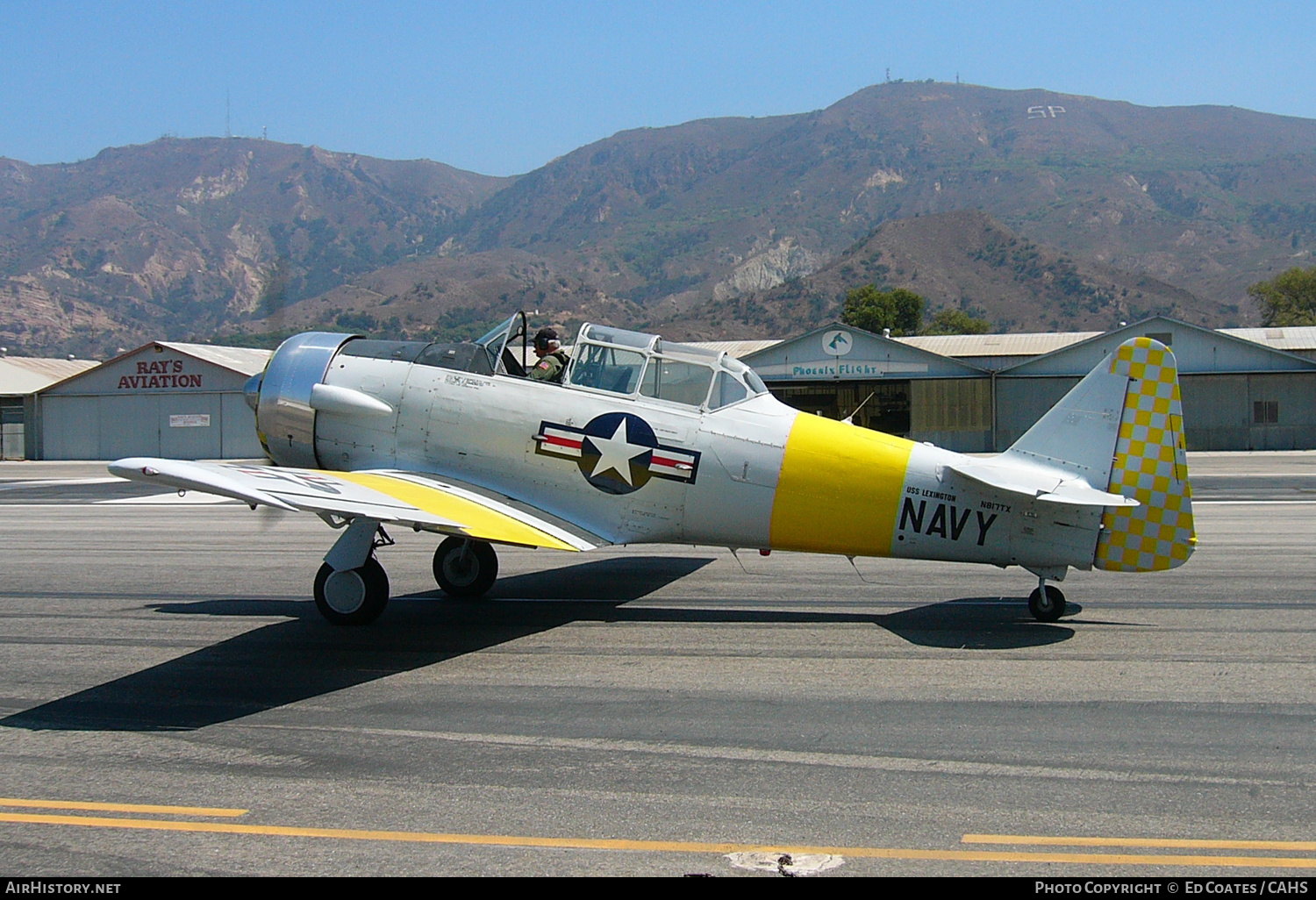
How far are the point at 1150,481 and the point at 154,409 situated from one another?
49.6 metres

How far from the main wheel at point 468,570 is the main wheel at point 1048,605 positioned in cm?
567

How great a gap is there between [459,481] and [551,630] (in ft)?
5.93

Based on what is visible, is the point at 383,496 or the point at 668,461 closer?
the point at 383,496

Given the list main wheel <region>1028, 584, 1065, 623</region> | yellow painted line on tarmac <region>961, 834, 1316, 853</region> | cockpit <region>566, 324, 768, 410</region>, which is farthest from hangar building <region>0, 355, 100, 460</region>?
yellow painted line on tarmac <region>961, 834, 1316, 853</region>

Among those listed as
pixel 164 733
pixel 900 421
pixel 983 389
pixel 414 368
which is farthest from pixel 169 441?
pixel 164 733

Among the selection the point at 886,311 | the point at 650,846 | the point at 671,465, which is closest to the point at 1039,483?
the point at 671,465

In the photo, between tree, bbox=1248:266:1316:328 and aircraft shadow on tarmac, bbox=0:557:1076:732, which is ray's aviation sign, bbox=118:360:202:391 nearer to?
aircraft shadow on tarmac, bbox=0:557:1076:732

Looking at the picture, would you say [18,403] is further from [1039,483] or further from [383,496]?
[1039,483]

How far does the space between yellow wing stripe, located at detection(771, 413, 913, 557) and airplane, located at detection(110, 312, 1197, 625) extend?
2 centimetres

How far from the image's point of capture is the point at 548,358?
35.3ft

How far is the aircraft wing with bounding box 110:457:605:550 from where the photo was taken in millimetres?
7285

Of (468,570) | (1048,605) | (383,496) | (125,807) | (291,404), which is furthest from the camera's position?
(468,570)

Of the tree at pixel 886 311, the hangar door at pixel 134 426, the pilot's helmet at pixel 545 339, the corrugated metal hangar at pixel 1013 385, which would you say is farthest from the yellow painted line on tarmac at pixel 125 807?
the tree at pixel 886 311

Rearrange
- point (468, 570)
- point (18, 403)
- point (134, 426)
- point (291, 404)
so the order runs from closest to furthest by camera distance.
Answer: point (291, 404), point (468, 570), point (134, 426), point (18, 403)
